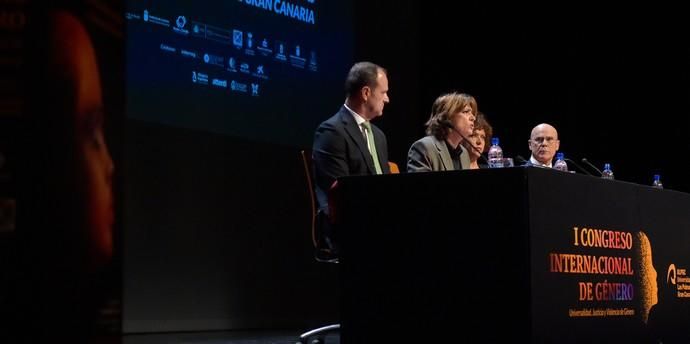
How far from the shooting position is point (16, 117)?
2.00 feet

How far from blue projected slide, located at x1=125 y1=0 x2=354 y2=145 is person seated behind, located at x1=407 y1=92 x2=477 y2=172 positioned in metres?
1.41

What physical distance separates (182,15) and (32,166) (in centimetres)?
429

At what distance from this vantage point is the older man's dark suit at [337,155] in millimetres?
3760

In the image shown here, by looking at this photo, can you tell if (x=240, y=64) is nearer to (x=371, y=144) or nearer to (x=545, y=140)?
(x=371, y=144)

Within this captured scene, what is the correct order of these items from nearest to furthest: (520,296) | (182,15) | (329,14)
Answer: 1. (520,296)
2. (182,15)
3. (329,14)

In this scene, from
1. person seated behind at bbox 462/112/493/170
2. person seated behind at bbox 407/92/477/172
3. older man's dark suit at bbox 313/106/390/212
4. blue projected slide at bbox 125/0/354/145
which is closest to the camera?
older man's dark suit at bbox 313/106/390/212

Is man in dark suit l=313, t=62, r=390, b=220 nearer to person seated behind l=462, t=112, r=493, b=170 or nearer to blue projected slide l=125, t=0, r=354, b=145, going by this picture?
person seated behind l=462, t=112, r=493, b=170

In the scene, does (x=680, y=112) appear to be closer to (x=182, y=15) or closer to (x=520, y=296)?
(x=182, y=15)

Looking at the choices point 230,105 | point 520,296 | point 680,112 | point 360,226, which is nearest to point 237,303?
point 230,105

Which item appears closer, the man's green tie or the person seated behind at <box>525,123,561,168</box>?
the man's green tie

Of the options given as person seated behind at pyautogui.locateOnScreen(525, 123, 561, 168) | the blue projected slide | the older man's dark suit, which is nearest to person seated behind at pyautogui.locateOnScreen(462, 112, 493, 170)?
person seated behind at pyautogui.locateOnScreen(525, 123, 561, 168)

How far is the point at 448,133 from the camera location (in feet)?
A: 13.5

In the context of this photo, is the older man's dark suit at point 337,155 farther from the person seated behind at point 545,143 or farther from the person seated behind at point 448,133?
the person seated behind at point 545,143

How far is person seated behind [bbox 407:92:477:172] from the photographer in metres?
3.94
